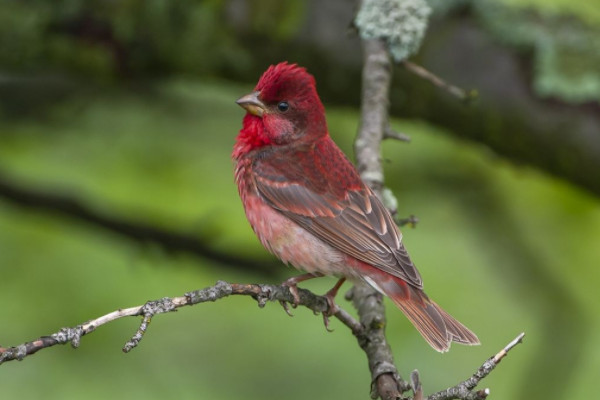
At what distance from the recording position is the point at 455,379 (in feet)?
19.3

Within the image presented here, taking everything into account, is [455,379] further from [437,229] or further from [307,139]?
[307,139]

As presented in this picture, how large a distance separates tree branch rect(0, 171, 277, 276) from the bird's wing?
85 centimetres

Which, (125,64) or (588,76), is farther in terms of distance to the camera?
(125,64)

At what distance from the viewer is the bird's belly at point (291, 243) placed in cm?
445

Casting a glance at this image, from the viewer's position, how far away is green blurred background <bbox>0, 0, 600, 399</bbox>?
550 cm

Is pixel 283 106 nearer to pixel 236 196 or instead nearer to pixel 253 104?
pixel 253 104

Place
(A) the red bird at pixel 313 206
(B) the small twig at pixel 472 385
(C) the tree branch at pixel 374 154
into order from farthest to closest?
(A) the red bird at pixel 313 206, (C) the tree branch at pixel 374 154, (B) the small twig at pixel 472 385

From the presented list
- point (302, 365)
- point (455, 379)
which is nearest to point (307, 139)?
point (302, 365)

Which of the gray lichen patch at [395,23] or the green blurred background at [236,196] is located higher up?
the gray lichen patch at [395,23]

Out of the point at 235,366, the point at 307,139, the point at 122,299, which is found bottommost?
the point at 235,366

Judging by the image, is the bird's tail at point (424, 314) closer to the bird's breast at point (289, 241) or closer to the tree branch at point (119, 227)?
the bird's breast at point (289, 241)

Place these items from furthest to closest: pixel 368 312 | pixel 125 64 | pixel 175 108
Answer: pixel 175 108, pixel 125 64, pixel 368 312

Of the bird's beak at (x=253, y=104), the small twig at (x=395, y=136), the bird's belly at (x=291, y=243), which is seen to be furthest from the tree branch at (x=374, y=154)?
the bird's beak at (x=253, y=104)

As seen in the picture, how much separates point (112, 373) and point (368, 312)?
1924 millimetres
